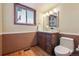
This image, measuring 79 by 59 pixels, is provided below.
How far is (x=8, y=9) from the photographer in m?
1.65

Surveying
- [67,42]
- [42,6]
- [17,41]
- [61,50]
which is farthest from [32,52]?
[42,6]

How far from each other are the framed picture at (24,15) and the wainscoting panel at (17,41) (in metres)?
0.20

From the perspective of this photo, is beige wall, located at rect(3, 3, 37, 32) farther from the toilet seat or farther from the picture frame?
the toilet seat

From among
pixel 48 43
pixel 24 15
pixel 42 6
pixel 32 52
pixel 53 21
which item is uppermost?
pixel 42 6

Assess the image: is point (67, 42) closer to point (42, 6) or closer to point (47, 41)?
point (47, 41)

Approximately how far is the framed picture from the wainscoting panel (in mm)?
203

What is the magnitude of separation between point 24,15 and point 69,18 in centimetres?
74

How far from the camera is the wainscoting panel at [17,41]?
1665mm

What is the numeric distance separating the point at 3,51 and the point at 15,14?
619 millimetres

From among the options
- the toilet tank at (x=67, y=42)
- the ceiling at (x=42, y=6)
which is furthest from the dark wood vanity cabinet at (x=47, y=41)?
the ceiling at (x=42, y=6)

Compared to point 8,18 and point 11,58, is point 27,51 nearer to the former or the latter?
point 11,58

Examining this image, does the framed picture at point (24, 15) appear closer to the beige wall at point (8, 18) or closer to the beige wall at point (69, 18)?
the beige wall at point (8, 18)

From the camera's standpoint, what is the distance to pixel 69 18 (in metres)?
1.69

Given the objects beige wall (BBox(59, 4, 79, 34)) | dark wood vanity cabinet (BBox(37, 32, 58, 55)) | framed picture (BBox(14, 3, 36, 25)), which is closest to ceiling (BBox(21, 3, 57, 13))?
framed picture (BBox(14, 3, 36, 25))
